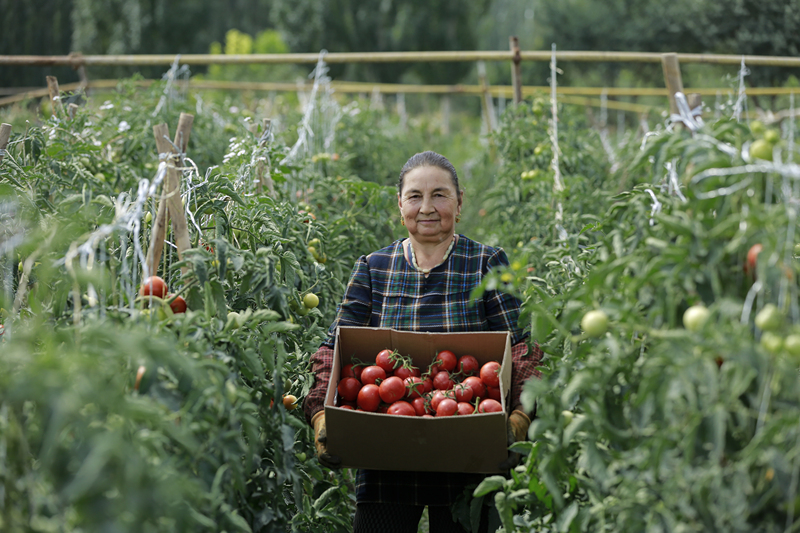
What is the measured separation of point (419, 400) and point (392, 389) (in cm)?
8

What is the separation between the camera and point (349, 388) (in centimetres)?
185

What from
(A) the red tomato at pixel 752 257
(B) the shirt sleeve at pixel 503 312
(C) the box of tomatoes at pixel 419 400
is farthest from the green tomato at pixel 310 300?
(A) the red tomato at pixel 752 257

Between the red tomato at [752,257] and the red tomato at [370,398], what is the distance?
98 cm

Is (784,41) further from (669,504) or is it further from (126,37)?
(126,37)

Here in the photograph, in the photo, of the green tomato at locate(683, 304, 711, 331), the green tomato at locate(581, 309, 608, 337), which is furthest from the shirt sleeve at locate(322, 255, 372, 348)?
the green tomato at locate(683, 304, 711, 331)

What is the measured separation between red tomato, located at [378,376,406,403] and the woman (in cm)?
17

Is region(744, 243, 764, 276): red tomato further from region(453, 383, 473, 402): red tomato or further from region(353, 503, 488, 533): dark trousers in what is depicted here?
region(353, 503, 488, 533): dark trousers

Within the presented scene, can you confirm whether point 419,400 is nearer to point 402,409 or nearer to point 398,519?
point 402,409

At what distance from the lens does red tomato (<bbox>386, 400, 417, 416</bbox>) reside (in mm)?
1706

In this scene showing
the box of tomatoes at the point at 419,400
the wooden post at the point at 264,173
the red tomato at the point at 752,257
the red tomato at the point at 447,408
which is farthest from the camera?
the wooden post at the point at 264,173

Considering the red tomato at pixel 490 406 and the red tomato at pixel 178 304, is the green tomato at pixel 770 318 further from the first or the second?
the red tomato at pixel 178 304

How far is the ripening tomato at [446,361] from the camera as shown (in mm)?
1855

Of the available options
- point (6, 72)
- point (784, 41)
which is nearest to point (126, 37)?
point (6, 72)

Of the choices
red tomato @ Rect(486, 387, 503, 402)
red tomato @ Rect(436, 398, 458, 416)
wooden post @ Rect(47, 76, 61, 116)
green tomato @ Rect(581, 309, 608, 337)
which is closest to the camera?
green tomato @ Rect(581, 309, 608, 337)
